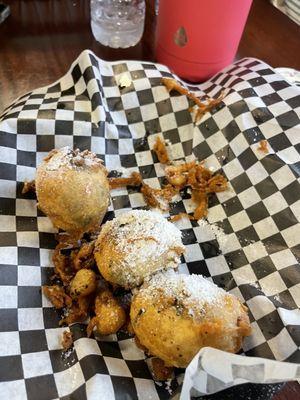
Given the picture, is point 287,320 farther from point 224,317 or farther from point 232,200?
point 232,200

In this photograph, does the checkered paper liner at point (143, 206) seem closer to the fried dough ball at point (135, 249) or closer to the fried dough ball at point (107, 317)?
the fried dough ball at point (107, 317)

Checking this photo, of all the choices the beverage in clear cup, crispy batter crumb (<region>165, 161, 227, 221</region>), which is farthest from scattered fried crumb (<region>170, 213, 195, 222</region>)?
the beverage in clear cup

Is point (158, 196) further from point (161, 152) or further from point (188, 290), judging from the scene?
point (188, 290)

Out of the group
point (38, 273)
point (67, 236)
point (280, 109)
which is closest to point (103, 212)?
point (67, 236)

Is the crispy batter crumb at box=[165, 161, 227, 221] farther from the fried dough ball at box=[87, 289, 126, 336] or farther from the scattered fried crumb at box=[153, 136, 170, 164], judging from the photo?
the fried dough ball at box=[87, 289, 126, 336]

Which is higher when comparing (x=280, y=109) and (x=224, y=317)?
(x=280, y=109)
